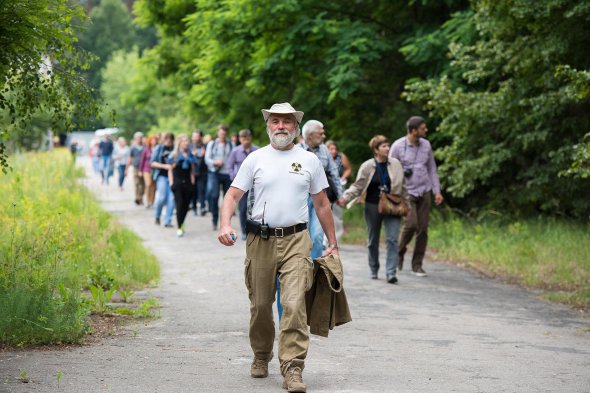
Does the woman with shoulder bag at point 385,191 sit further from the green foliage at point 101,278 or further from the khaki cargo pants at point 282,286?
the khaki cargo pants at point 282,286

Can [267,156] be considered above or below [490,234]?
above

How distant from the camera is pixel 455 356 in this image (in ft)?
28.6

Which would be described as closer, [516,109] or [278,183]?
[278,183]

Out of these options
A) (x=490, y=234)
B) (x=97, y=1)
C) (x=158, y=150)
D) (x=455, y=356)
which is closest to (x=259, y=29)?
(x=158, y=150)

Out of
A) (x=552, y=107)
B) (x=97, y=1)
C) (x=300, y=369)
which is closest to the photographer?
(x=300, y=369)

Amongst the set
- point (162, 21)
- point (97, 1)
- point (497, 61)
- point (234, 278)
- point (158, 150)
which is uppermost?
point (97, 1)

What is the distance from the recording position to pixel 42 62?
9570mm

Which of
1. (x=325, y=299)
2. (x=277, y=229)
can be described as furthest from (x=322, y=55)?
(x=277, y=229)

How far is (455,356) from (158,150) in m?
14.3

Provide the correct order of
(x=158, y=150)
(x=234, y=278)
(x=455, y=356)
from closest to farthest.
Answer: (x=455, y=356) < (x=234, y=278) < (x=158, y=150)

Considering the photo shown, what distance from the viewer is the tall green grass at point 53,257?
28.7 feet

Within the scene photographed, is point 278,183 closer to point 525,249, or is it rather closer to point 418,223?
point 418,223

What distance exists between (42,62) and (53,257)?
2050mm

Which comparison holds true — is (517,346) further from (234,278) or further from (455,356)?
(234,278)
